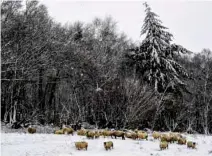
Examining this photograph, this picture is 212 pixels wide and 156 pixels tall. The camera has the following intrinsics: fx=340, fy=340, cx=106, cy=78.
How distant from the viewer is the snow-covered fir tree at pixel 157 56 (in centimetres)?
2648

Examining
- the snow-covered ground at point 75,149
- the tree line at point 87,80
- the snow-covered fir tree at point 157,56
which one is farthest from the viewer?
the snow-covered fir tree at point 157,56

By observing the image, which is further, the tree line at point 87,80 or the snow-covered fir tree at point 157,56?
the snow-covered fir tree at point 157,56

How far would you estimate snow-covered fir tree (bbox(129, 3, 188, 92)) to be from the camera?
26.5 m

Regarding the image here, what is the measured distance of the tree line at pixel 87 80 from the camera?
22.7m

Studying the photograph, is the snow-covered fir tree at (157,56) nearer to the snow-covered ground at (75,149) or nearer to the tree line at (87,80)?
the tree line at (87,80)

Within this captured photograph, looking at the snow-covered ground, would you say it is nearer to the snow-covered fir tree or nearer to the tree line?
the tree line

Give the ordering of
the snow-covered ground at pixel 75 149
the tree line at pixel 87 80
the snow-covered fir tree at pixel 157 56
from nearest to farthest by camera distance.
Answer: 1. the snow-covered ground at pixel 75 149
2. the tree line at pixel 87 80
3. the snow-covered fir tree at pixel 157 56

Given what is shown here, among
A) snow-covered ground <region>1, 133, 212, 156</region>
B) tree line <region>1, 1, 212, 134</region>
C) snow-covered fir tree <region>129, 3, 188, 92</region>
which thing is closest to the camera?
snow-covered ground <region>1, 133, 212, 156</region>

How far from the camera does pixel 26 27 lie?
77.2ft

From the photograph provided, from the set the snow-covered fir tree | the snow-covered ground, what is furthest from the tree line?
the snow-covered ground

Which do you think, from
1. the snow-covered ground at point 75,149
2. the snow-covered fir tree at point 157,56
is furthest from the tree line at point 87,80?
the snow-covered ground at point 75,149

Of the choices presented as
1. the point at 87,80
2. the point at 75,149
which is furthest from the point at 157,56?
the point at 75,149

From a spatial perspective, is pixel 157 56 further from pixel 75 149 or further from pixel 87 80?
pixel 75 149

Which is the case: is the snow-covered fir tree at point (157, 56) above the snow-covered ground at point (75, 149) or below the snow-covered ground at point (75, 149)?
above
